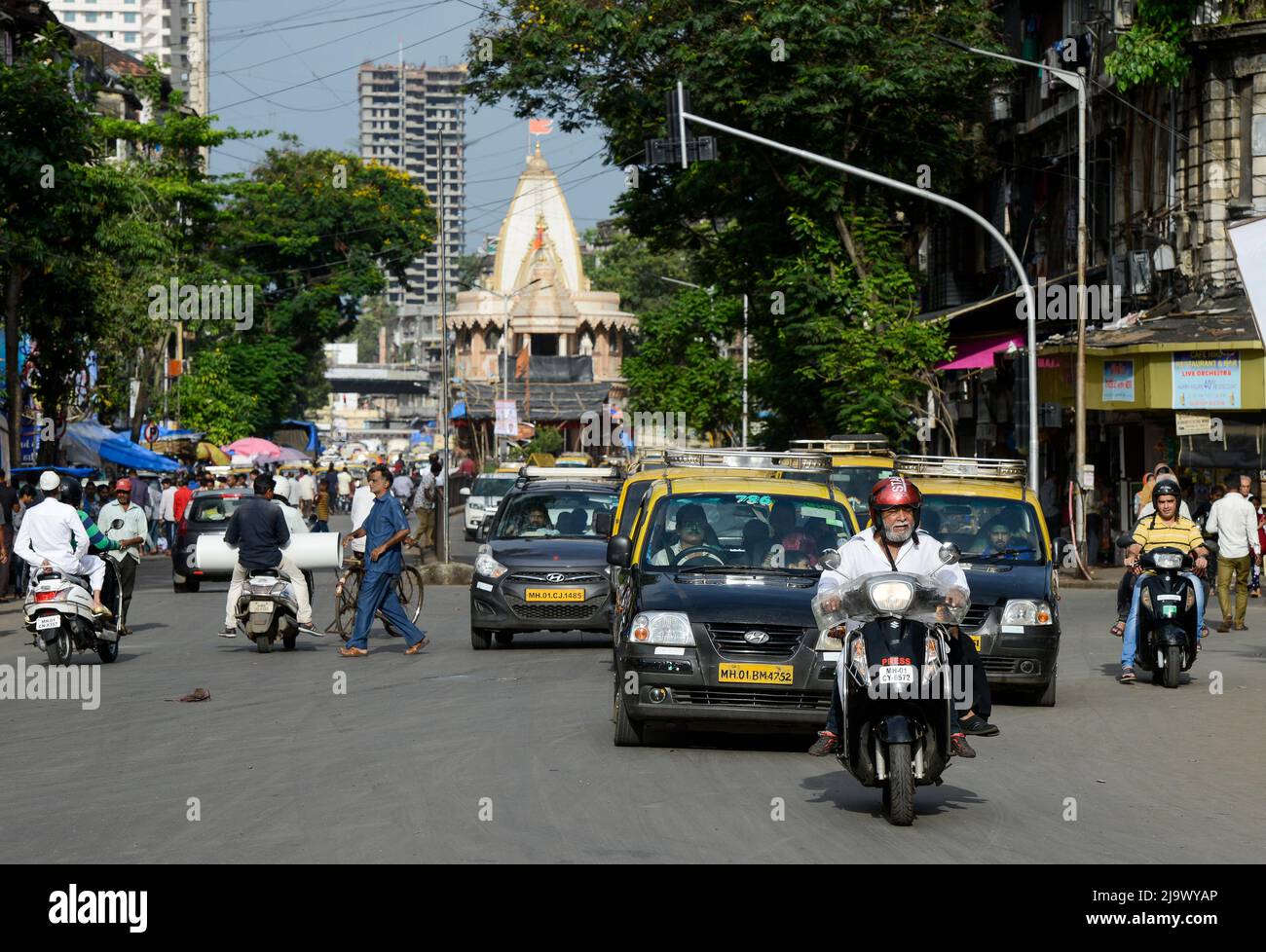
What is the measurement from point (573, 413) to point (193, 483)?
2321 inches

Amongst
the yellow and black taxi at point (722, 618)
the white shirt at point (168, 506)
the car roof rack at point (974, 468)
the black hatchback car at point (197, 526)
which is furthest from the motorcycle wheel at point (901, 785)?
the white shirt at point (168, 506)

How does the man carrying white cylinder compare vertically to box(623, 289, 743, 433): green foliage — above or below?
below

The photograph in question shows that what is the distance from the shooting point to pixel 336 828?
908 cm

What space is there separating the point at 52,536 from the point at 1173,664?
10211mm

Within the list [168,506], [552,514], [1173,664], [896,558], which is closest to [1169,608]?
[1173,664]

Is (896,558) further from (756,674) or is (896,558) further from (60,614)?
(60,614)

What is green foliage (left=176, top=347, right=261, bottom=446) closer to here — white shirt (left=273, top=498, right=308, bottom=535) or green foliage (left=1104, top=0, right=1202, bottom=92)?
green foliage (left=1104, top=0, right=1202, bottom=92)

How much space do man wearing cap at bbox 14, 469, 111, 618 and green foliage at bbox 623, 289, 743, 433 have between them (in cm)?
4934

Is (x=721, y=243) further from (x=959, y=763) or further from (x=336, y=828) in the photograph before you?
(x=336, y=828)

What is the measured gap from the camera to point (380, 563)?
63.6 feet

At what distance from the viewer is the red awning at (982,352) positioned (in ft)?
129

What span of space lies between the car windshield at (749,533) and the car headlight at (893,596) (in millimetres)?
3796

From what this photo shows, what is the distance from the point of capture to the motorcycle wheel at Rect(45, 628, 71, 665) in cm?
1791

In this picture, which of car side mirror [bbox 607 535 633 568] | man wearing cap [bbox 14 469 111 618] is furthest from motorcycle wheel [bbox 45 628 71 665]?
car side mirror [bbox 607 535 633 568]
